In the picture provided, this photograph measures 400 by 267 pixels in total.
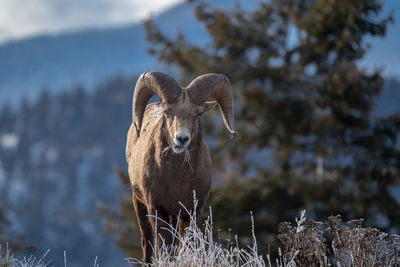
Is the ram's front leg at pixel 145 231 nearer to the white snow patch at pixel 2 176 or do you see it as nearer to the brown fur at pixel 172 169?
the brown fur at pixel 172 169

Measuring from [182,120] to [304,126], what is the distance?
16.9 meters

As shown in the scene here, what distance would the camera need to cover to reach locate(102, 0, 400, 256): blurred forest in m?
23.8

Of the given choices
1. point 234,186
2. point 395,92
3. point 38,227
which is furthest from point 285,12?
point 38,227

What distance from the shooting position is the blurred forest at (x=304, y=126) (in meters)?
23.8

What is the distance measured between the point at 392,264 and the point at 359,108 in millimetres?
18694

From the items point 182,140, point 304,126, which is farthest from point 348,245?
point 304,126

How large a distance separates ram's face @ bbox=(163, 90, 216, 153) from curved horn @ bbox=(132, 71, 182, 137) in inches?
4.5

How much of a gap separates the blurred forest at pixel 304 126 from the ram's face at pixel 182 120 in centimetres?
1487

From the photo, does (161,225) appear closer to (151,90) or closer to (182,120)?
(182,120)

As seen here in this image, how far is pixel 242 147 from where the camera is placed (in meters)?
26.7

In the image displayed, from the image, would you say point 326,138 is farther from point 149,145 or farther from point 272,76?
point 149,145

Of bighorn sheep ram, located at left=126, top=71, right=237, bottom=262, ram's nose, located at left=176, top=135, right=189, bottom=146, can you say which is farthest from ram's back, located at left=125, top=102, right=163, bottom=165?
ram's nose, located at left=176, top=135, right=189, bottom=146

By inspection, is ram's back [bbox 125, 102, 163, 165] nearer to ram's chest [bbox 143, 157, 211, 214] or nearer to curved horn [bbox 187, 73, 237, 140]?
curved horn [bbox 187, 73, 237, 140]

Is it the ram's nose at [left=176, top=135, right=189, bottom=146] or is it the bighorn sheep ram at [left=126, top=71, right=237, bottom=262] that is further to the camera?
the bighorn sheep ram at [left=126, top=71, right=237, bottom=262]
